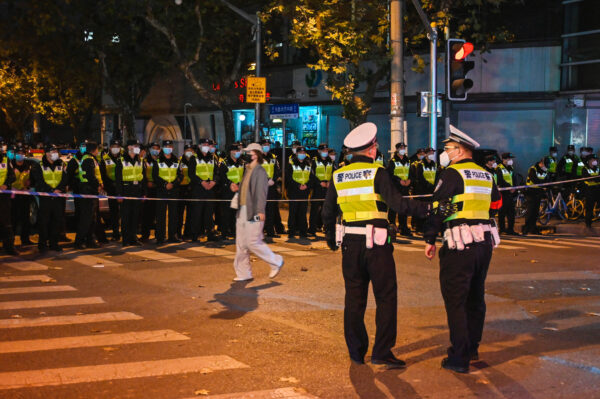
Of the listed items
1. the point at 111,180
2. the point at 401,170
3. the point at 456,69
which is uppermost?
the point at 456,69

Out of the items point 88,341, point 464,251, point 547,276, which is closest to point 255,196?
point 88,341

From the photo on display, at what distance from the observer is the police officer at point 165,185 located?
15.6 m

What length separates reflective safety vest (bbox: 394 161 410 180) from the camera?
690 inches

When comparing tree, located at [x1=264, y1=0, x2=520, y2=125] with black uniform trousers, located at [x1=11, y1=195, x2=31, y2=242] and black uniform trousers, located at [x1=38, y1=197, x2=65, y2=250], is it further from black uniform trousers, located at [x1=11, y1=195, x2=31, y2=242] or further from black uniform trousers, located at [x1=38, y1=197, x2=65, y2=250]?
black uniform trousers, located at [x1=38, y1=197, x2=65, y2=250]

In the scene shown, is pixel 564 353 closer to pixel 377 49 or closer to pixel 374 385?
pixel 374 385

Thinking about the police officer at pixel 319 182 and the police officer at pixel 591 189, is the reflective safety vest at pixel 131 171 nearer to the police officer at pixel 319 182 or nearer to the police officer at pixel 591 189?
the police officer at pixel 319 182

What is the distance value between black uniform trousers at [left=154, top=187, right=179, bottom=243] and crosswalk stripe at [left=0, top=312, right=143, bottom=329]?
6.61 meters

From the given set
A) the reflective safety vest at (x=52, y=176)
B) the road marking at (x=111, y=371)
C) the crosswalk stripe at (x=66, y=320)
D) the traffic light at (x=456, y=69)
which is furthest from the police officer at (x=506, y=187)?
the road marking at (x=111, y=371)

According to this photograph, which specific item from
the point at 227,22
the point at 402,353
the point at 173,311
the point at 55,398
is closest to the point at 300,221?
the point at 173,311

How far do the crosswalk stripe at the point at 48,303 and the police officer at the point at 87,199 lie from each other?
4.92 meters

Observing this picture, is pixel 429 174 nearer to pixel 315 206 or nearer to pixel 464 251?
pixel 315 206

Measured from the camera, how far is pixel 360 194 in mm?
6766

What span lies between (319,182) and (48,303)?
877 cm

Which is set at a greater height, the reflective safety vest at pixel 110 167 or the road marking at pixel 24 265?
the reflective safety vest at pixel 110 167
